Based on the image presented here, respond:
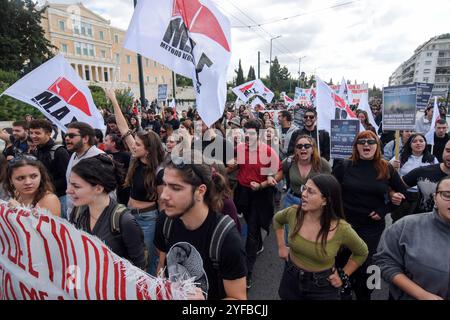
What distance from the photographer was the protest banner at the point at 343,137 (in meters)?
4.41

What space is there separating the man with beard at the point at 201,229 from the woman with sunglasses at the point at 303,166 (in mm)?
1744

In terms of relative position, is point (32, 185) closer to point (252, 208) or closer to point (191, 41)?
point (191, 41)

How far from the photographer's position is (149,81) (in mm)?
71875

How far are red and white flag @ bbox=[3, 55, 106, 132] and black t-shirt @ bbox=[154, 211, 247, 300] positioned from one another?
289 centimetres

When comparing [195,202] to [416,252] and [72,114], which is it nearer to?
[416,252]

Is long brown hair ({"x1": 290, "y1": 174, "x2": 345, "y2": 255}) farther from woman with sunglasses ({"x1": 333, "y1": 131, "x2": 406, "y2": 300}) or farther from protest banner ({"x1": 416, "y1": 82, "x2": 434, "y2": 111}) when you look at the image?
protest banner ({"x1": 416, "y1": 82, "x2": 434, "y2": 111})

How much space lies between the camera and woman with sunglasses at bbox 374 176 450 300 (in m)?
1.75

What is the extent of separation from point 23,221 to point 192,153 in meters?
1.08

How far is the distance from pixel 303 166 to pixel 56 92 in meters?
3.43

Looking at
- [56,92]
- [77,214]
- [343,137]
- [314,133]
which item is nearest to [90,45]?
[56,92]

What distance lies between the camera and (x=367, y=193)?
297cm

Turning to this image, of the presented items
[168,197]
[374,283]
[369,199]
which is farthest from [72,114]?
[374,283]

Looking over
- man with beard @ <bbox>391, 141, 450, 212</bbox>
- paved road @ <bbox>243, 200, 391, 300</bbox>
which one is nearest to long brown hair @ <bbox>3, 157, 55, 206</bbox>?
paved road @ <bbox>243, 200, 391, 300</bbox>

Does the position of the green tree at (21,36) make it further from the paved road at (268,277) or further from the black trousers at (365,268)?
the black trousers at (365,268)
